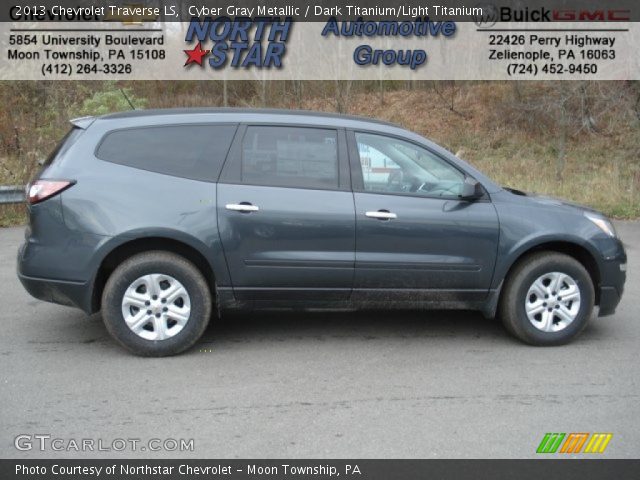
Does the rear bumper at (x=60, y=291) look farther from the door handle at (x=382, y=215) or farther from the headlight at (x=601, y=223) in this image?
the headlight at (x=601, y=223)

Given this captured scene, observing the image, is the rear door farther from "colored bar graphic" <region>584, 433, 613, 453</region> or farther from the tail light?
"colored bar graphic" <region>584, 433, 613, 453</region>

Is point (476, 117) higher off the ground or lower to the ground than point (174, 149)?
higher

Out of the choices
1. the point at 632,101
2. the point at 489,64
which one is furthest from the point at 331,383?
the point at 489,64

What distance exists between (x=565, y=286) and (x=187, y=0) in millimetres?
19500

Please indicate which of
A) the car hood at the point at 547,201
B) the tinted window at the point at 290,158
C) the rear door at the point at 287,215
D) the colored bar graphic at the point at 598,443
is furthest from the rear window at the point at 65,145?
the colored bar graphic at the point at 598,443

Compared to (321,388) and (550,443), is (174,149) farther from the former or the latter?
(550,443)

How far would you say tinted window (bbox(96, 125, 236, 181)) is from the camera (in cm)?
547

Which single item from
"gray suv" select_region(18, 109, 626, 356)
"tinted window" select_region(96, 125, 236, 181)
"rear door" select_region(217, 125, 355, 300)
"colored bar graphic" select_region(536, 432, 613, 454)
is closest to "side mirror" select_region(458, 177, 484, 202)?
"gray suv" select_region(18, 109, 626, 356)

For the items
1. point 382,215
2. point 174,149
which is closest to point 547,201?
point 382,215

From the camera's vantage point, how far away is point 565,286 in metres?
A: 5.74

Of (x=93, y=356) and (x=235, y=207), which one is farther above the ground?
(x=235, y=207)

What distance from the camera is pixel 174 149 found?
18.1ft

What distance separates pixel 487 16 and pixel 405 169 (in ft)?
59.5
